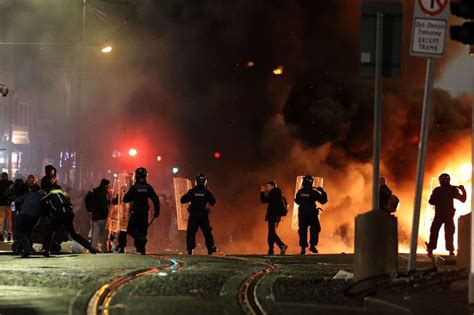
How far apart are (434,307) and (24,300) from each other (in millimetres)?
3530

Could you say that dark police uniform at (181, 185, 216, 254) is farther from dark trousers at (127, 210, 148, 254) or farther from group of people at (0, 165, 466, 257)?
dark trousers at (127, 210, 148, 254)

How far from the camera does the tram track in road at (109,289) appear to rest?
7199 mm

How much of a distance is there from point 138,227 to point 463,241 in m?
6.36

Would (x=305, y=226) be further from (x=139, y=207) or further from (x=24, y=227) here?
(x=24, y=227)

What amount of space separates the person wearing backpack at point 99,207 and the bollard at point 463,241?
7737mm

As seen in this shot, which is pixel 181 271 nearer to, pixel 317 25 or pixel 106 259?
pixel 106 259

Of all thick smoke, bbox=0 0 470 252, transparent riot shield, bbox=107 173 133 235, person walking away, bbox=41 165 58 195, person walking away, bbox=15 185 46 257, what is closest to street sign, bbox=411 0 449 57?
person walking away, bbox=41 165 58 195

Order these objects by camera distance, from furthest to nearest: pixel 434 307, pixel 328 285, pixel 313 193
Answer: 1. pixel 313 193
2. pixel 328 285
3. pixel 434 307

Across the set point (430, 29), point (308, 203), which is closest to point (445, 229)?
point (308, 203)

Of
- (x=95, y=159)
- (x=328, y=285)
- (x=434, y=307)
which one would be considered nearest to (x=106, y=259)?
(x=328, y=285)

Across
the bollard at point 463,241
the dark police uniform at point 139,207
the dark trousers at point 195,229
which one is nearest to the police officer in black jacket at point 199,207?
the dark trousers at point 195,229

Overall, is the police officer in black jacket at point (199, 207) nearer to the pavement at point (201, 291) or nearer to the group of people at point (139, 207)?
the group of people at point (139, 207)

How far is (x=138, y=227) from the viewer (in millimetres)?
15320

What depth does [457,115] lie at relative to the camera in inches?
1093
